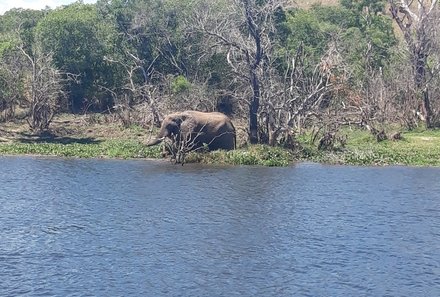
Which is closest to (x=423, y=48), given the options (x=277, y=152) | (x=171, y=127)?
(x=277, y=152)

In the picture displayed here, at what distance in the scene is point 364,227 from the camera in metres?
27.0

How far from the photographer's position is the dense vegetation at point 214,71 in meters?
44.6

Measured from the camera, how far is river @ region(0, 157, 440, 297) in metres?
20.8

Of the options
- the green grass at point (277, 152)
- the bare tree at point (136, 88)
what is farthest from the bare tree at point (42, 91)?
the bare tree at point (136, 88)

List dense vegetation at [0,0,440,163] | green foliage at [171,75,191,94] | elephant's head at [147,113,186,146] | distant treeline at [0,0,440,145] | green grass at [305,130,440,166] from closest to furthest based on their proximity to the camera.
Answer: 1. green grass at [305,130,440,166]
2. elephant's head at [147,113,186,146]
3. dense vegetation at [0,0,440,163]
4. distant treeline at [0,0,440,145]
5. green foliage at [171,75,191,94]

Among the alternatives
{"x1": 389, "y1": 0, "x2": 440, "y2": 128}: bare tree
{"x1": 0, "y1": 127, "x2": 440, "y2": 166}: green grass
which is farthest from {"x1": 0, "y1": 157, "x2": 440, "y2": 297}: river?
{"x1": 389, "y1": 0, "x2": 440, "y2": 128}: bare tree

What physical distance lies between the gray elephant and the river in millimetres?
3458

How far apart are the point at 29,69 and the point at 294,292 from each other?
3704 cm

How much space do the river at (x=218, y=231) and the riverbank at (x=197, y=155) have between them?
81.3 inches

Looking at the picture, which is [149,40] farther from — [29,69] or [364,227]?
[364,227]

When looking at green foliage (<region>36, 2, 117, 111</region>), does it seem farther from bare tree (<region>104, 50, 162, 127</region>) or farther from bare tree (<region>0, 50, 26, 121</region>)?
bare tree (<region>0, 50, 26, 121</region>)

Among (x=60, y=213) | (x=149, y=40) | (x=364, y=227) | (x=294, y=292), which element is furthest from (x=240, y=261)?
(x=149, y=40)

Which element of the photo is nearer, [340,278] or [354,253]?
[340,278]

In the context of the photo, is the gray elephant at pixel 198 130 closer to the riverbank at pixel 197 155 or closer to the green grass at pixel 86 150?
the green grass at pixel 86 150
